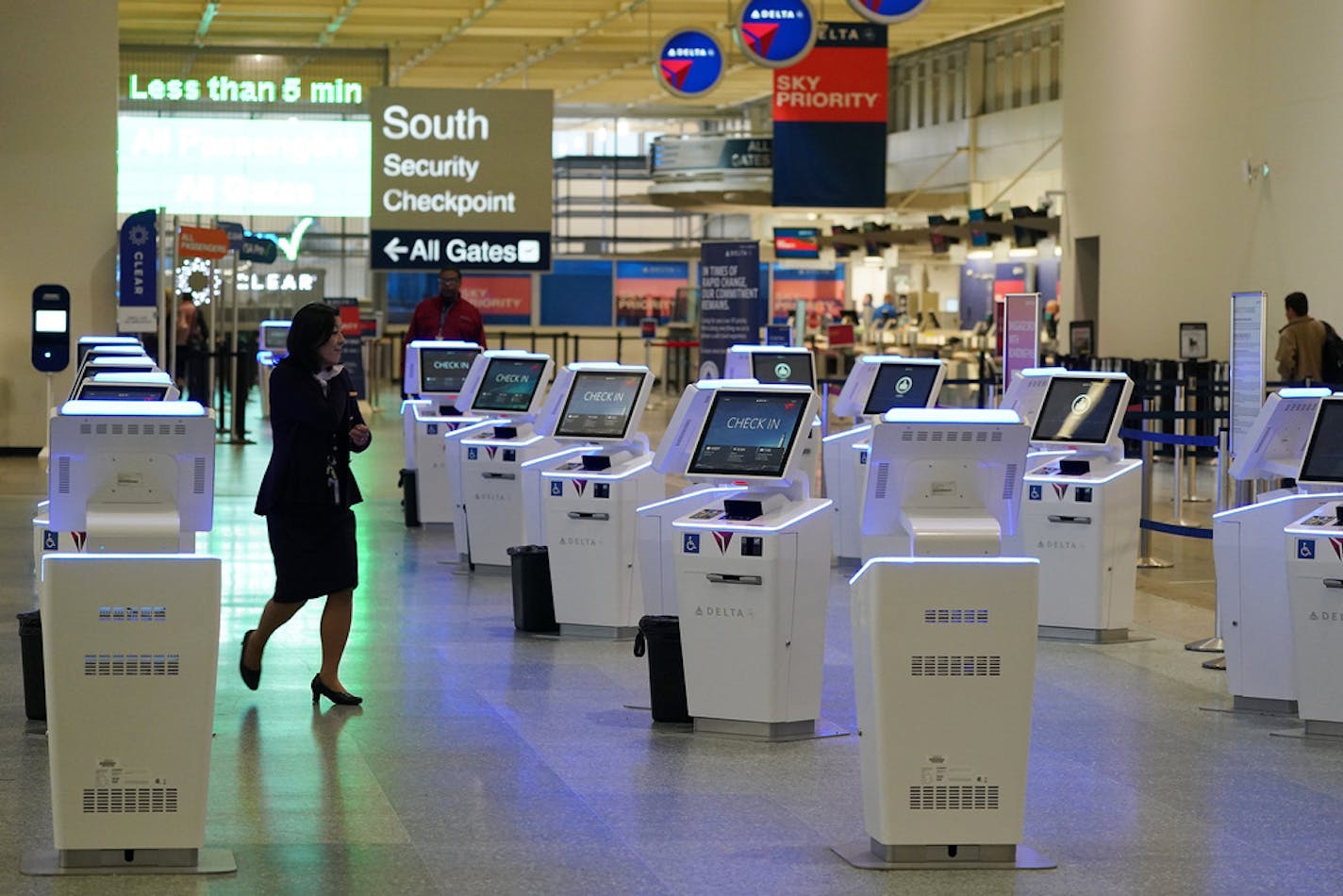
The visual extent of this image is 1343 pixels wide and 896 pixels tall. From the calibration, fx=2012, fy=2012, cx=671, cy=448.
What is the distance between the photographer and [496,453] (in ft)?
36.4

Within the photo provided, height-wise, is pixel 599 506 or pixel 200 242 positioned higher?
pixel 200 242

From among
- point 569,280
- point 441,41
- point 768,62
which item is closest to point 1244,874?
point 768,62

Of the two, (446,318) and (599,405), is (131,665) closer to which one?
(599,405)

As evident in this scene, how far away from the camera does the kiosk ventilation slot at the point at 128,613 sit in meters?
5.11

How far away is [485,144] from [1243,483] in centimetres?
931

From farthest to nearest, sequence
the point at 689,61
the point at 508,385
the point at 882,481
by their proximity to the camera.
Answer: the point at 689,61 < the point at 508,385 < the point at 882,481

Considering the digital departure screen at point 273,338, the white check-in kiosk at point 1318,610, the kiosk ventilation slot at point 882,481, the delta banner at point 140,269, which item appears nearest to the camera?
the kiosk ventilation slot at point 882,481

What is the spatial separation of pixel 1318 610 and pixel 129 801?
4.12 meters

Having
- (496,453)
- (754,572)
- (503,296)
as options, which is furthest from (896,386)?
(503,296)

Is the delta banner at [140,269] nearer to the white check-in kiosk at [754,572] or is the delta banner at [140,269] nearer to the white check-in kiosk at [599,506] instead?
the white check-in kiosk at [599,506]

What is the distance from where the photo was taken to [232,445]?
67.4 feet

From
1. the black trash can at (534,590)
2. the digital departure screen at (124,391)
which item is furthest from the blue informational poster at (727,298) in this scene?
the digital departure screen at (124,391)

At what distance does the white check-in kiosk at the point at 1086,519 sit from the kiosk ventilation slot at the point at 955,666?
13.2 feet

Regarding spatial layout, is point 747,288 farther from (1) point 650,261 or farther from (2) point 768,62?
(1) point 650,261
